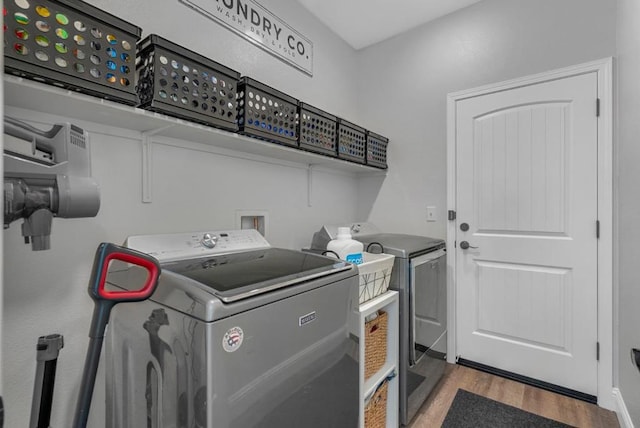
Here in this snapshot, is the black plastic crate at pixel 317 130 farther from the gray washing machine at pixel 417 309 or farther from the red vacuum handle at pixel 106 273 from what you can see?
the red vacuum handle at pixel 106 273

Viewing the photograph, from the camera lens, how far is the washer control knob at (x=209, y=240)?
1.38m

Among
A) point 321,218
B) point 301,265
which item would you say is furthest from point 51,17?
point 321,218

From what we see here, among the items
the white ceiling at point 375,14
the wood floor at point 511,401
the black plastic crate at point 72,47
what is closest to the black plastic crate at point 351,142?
the white ceiling at point 375,14

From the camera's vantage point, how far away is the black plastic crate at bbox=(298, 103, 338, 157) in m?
1.82

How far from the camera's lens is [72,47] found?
95 cm

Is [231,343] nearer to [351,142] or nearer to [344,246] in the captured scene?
[344,246]

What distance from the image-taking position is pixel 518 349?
223 cm

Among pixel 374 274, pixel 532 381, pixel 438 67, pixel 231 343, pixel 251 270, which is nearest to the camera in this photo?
pixel 231 343

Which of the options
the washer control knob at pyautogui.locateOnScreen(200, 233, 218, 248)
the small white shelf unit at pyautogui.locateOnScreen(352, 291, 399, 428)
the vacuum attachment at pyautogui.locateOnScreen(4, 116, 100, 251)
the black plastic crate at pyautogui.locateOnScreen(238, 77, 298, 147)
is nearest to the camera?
the vacuum attachment at pyautogui.locateOnScreen(4, 116, 100, 251)

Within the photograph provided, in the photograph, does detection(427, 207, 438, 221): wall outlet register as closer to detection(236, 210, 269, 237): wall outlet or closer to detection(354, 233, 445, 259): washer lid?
A: detection(354, 233, 445, 259): washer lid

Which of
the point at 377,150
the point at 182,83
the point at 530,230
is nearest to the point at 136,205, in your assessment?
the point at 182,83

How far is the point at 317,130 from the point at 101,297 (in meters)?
1.46

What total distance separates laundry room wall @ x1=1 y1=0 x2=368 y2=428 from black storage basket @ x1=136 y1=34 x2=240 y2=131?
313mm

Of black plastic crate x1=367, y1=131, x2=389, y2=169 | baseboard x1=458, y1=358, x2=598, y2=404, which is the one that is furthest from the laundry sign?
baseboard x1=458, y1=358, x2=598, y2=404
